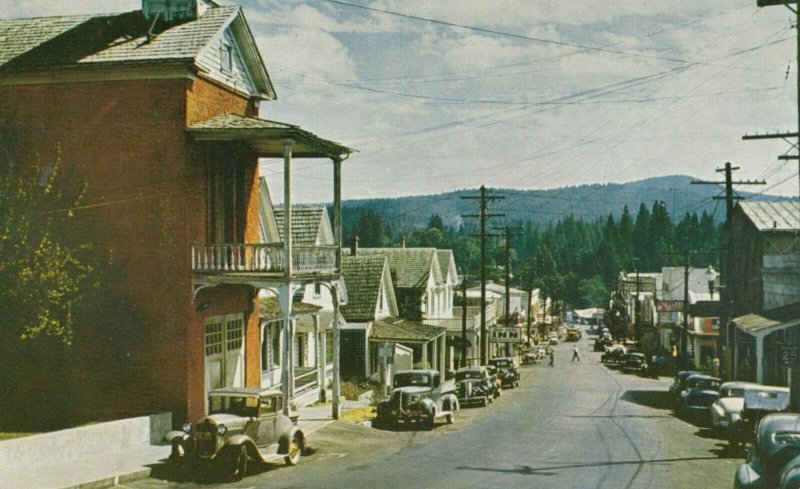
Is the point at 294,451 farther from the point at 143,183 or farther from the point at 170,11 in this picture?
the point at 170,11

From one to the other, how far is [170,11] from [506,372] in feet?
94.9

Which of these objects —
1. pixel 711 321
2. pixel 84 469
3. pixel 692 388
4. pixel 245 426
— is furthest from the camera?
pixel 711 321

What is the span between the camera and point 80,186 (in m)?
22.3

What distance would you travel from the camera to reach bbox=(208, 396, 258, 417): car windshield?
59.0 feet

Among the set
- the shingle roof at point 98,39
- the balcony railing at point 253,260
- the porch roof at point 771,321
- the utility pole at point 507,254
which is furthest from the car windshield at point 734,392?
the utility pole at point 507,254

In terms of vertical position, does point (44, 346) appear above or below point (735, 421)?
above

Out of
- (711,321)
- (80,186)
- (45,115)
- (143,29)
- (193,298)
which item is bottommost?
(711,321)

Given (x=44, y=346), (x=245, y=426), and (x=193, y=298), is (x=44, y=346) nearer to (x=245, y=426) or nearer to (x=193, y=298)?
(x=193, y=298)

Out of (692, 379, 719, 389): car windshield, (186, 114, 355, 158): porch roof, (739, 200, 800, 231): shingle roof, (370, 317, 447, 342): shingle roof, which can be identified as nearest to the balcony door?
(186, 114, 355, 158): porch roof

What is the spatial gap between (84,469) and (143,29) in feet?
43.1

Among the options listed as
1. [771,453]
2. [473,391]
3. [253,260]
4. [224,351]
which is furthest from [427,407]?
[771,453]

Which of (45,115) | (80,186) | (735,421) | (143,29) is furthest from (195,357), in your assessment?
(735,421)

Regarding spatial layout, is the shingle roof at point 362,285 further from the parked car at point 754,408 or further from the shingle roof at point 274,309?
the parked car at point 754,408

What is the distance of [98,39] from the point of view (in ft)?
76.1
